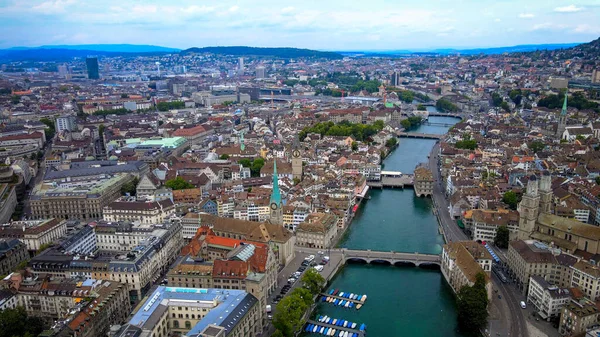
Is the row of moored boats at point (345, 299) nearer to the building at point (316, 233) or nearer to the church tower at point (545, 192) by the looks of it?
the building at point (316, 233)

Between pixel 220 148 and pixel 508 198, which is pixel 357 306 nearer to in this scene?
pixel 508 198

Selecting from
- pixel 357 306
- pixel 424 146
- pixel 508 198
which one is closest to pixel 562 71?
pixel 424 146

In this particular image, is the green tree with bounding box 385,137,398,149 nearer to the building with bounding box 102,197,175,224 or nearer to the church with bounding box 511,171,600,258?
the church with bounding box 511,171,600,258

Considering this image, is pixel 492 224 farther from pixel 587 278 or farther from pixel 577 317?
pixel 577 317

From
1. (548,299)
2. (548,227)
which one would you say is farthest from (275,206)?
(548,227)

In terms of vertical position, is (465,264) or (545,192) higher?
(545,192)
